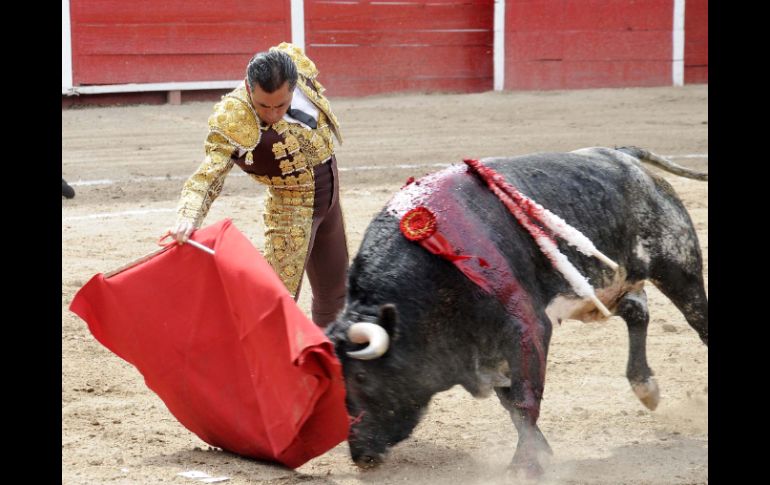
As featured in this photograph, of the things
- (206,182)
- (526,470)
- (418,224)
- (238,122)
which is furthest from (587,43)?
(526,470)

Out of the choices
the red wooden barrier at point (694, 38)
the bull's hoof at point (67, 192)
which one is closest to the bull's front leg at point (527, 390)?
the bull's hoof at point (67, 192)

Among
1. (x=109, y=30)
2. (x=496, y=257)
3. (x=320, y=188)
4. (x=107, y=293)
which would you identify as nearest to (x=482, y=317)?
(x=496, y=257)

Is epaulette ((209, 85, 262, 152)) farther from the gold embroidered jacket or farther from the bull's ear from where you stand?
the bull's ear

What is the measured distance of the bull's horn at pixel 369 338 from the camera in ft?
9.75

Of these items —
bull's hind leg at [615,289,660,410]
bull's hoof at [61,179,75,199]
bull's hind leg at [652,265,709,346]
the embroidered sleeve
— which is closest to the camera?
the embroidered sleeve

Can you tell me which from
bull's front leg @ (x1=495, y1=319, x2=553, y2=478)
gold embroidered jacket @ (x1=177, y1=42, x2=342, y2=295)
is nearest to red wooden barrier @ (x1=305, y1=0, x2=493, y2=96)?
gold embroidered jacket @ (x1=177, y1=42, x2=342, y2=295)

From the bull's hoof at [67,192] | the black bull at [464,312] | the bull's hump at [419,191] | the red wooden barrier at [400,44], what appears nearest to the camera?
the black bull at [464,312]

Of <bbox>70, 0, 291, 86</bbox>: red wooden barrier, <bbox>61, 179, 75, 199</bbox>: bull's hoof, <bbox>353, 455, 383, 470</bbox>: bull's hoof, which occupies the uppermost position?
<bbox>70, 0, 291, 86</bbox>: red wooden barrier

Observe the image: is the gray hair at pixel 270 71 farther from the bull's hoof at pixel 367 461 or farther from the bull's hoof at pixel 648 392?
the bull's hoof at pixel 648 392

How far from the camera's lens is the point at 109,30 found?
35.4 ft

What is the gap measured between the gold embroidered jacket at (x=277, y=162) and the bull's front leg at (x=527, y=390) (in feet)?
2.80

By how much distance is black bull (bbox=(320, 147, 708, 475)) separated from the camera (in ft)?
10.1

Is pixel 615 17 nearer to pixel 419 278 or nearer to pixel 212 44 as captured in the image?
pixel 212 44

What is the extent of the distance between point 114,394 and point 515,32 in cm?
888
